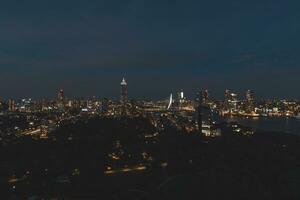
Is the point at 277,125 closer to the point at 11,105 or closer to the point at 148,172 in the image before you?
the point at 148,172

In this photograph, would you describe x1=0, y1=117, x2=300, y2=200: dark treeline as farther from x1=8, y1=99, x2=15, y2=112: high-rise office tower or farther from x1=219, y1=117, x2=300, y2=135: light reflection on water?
x1=8, y1=99, x2=15, y2=112: high-rise office tower

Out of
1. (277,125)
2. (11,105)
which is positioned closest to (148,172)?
(277,125)

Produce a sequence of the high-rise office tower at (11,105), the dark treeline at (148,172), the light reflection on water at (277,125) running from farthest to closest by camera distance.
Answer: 1. the high-rise office tower at (11,105)
2. the light reflection on water at (277,125)
3. the dark treeline at (148,172)

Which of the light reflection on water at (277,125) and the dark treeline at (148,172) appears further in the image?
the light reflection on water at (277,125)

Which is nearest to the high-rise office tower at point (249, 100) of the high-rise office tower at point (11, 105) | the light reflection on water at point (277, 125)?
the light reflection on water at point (277, 125)

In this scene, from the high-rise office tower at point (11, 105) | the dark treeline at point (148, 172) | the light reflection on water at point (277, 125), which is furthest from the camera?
the high-rise office tower at point (11, 105)

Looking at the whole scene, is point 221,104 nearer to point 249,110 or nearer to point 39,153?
point 249,110

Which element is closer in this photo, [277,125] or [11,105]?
[277,125]

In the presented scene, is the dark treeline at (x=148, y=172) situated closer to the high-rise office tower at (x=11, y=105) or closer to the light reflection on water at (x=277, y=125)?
the light reflection on water at (x=277, y=125)

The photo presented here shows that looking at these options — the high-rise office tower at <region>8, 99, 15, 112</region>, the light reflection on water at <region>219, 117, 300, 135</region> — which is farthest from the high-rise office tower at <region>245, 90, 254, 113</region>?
the high-rise office tower at <region>8, 99, 15, 112</region>

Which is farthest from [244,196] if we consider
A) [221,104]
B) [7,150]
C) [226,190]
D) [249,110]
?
[221,104]

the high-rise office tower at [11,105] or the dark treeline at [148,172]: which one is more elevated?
the high-rise office tower at [11,105]
